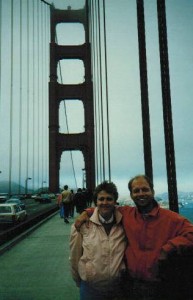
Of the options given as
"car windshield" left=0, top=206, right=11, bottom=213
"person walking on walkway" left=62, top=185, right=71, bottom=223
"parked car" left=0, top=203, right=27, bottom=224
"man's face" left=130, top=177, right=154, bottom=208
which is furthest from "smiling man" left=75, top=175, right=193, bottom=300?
"car windshield" left=0, top=206, right=11, bottom=213

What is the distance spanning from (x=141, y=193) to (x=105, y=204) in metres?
0.19

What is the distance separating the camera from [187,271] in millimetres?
1683

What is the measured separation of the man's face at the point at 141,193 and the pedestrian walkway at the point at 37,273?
5.55 ft

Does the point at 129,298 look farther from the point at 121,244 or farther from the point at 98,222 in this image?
Result: the point at 98,222

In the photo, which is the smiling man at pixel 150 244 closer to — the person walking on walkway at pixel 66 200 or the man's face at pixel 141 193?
the man's face at pixel 141 193

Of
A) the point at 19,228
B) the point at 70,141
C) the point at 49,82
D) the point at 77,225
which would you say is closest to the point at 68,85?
the point at 49,82

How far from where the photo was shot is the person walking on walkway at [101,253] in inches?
71.6

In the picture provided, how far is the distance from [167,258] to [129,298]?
0.94 feet

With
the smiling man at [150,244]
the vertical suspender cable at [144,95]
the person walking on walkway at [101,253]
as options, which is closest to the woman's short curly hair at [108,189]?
the person walking on walkway at [101,253]

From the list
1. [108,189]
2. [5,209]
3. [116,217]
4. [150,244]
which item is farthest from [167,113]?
[5,209]

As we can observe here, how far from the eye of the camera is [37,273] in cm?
421

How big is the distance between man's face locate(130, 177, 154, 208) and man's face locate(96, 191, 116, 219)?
0.37ft

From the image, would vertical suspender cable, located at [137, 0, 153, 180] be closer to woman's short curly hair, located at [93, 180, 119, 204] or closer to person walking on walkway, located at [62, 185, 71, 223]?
woman's short curly hair, located at [93, 180, 119, 204]

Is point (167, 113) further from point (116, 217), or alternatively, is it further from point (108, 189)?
point (116, 217)
